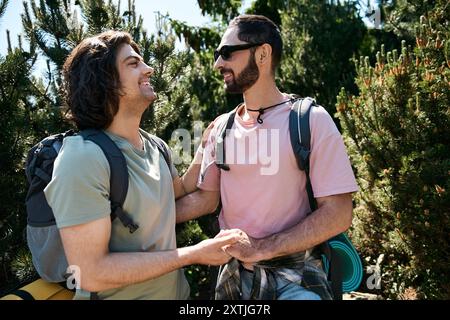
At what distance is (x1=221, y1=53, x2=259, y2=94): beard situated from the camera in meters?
2.96

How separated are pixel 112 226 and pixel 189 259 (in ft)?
1.24

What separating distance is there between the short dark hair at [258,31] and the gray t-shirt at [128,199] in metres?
0.80

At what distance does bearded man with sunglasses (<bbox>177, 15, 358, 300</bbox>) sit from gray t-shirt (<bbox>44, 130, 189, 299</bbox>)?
1.06 ft

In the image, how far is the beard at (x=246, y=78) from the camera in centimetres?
296

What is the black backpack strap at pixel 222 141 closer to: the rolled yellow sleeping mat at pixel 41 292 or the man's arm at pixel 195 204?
the man's arm at pixel 195 204

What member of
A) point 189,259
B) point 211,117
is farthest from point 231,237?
point 211,117

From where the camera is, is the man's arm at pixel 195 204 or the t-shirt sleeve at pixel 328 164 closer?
the t-shirt sleeve at pixel 328 164

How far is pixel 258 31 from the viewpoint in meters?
2.98

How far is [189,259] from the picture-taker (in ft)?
7.93

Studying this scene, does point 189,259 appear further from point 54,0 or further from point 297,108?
point 54,0

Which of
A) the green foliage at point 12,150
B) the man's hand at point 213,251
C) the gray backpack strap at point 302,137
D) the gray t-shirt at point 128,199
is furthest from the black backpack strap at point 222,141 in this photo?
the green foliage at point 12,150

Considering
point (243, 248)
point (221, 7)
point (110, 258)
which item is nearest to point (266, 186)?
point (243, 248)

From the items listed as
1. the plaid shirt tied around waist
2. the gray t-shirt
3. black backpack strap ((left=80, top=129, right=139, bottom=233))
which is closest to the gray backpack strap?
the plaid shirt tied around waist

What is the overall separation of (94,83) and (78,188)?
0.59m
